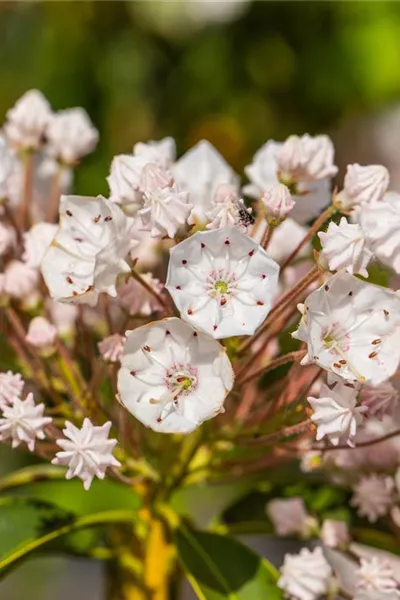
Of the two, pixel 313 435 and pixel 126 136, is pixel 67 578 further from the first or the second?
pixel 313 435

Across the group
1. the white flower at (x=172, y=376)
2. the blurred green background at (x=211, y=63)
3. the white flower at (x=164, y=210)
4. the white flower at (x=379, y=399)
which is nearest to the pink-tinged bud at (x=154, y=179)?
the white flower at (x=164, y=210)

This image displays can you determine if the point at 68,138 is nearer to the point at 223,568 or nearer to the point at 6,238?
the point at 6,238

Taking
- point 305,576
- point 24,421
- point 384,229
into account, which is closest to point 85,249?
point 24,421

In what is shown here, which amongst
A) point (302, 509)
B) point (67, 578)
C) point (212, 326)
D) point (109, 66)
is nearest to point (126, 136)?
point (109, 66)

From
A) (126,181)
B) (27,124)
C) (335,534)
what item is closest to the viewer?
(126,181)

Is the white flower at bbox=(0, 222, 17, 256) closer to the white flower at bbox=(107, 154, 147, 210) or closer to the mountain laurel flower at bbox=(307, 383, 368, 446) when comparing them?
the white flower at bbox=(107, 154, 147, 210)

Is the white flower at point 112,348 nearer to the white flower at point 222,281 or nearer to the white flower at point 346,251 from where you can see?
the white flower at point 222,281

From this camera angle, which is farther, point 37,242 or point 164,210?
point 37,242
